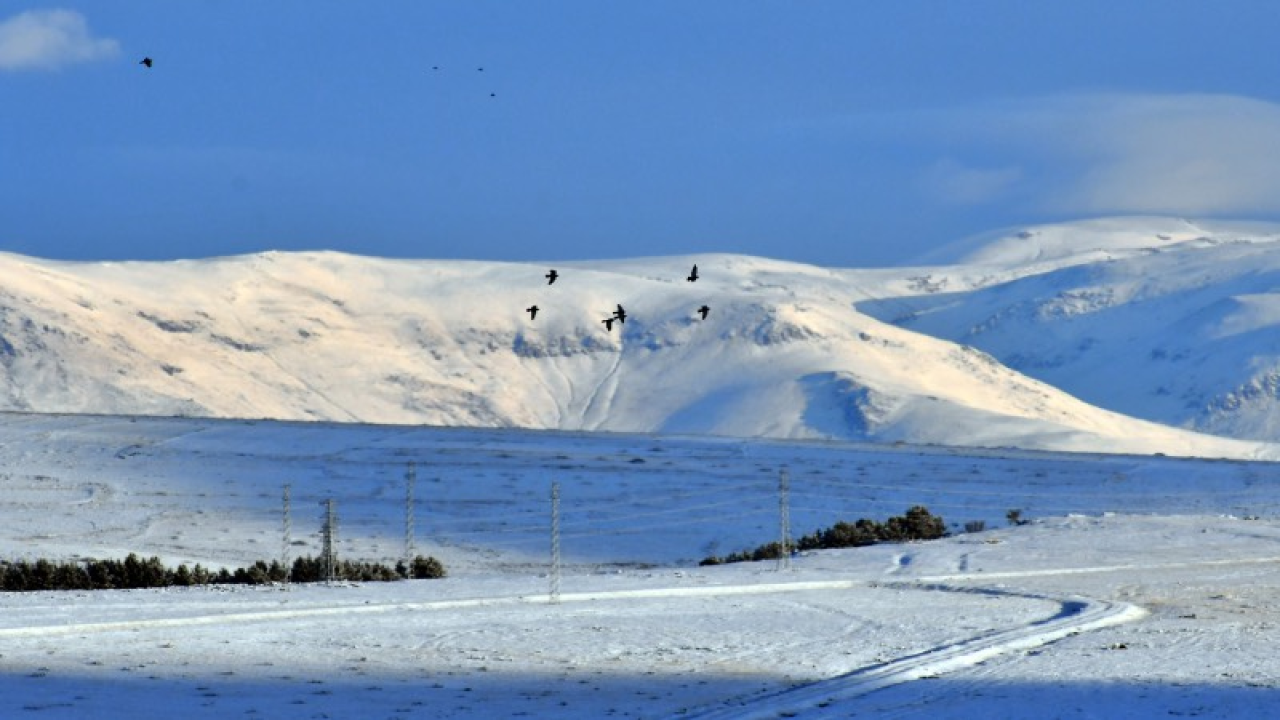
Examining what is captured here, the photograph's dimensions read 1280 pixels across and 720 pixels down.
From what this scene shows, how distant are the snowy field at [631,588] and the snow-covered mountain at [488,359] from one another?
7794 centimetres

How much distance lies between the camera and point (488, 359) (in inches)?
6545

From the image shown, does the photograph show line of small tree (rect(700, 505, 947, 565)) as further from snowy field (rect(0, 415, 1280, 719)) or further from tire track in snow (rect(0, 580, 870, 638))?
tire track in snow (rect(0, 580, 870, 638))

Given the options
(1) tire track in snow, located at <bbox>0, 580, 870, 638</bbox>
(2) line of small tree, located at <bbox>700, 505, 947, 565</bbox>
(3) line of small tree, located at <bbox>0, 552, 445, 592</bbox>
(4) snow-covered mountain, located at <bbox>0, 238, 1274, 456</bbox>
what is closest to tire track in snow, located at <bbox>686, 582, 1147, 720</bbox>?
(1) tire track in snow, located at <bbox>0, 580, 870, 638</bbox>

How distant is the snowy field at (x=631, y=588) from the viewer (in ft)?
51.7

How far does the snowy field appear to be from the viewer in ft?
51.7

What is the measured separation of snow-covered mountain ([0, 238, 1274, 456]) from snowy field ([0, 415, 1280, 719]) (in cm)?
7794

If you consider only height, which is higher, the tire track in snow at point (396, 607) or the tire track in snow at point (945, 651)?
the tire track in snow at point (396, 607)

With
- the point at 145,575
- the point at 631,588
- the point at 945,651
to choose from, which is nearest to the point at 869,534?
the point at 631,588

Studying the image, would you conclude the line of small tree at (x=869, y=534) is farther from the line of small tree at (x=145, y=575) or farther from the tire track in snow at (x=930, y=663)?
the tire track in snow at (x=930, y=663)

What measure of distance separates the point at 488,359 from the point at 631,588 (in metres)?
142

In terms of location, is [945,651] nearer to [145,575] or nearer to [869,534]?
[145,575]

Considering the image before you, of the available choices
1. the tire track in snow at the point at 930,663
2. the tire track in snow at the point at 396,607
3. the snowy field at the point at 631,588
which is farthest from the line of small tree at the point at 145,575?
the tire track in snow at the point at 930,663

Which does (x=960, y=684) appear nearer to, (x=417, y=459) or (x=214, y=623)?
(x=214, y=623)

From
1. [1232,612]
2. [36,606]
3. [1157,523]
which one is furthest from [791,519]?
[36,606]
